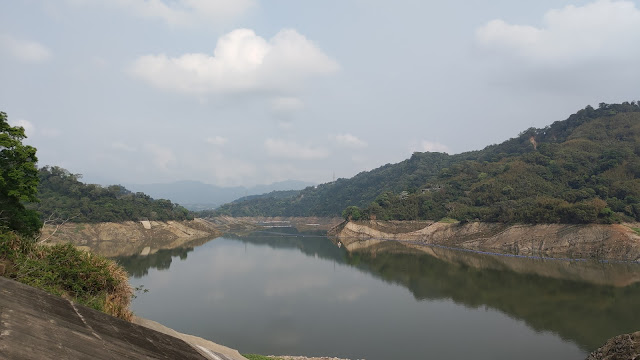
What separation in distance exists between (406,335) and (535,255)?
4102 centimetres

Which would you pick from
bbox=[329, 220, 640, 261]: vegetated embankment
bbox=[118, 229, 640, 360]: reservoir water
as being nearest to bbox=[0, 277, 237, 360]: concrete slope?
bbox=[118, 229, 640, 360]: reservoir water

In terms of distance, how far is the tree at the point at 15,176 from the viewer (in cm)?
1639

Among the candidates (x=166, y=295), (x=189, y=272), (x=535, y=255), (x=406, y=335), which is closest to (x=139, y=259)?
(x=189, y=272)

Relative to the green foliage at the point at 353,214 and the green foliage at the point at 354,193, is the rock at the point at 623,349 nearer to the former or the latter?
the green foliage at the point at 353,214

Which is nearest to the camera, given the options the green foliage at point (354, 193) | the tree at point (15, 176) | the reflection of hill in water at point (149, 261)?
the tree at point (15, 176)

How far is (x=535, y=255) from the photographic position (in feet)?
177

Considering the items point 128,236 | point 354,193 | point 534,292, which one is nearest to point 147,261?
point 128,236

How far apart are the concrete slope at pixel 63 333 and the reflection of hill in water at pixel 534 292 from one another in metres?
25.0

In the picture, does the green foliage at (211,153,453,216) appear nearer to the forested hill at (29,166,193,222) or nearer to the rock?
the forested hill at (29,166,193,222)

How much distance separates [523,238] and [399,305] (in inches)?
1470

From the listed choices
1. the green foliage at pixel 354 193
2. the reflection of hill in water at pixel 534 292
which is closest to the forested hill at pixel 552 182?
the green foliage at pixel 354 193

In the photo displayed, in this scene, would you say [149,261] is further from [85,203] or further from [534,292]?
[534,292]

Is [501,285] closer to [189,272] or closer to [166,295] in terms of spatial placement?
[166,295]

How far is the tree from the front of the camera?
16391 millimetres
